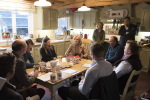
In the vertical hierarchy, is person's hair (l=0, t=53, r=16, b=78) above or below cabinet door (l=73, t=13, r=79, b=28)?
below

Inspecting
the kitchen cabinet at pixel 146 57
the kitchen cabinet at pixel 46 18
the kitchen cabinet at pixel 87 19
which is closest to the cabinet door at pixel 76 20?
the kitchen cabinet at pixel 87 19

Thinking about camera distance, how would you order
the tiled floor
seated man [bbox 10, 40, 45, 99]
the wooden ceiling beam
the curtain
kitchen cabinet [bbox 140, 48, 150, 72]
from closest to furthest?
1. seated man [bbox 10, 40, 45, 99]
2. the tiled floor
3. the wooden ceiling beam
4. the curtain
5. kitchen cabinet [bbox 140, 48, 150, 72]

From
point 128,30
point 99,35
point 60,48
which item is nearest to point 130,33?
point 128,30

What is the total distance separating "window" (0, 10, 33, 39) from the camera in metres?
4.62

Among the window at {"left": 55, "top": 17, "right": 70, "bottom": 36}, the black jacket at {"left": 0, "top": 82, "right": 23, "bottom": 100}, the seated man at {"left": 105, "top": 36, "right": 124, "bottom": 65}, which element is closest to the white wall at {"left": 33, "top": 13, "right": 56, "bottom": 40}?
the window at {"left": 55, "top": 17, "right": 70, "bottom": 36}

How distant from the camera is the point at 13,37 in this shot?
15.7ft

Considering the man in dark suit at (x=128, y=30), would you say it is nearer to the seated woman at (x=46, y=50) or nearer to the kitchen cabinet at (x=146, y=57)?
the kitchen cabinet at (x=146, y=57)

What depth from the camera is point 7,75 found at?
120cm

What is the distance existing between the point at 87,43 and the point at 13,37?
259 centimetres

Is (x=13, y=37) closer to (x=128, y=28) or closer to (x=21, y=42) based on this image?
(x=21, y=42)

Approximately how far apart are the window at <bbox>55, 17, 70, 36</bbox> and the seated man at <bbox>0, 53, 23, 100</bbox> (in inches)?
209

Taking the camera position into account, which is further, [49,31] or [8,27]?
[49,31]

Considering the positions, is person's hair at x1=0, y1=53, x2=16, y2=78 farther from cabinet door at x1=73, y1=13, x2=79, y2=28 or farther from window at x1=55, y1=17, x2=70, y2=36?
cabinet door at x1=73, y1=13, x2=79, y2=28

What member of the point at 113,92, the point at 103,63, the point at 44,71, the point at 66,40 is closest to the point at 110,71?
the point at 103,63
